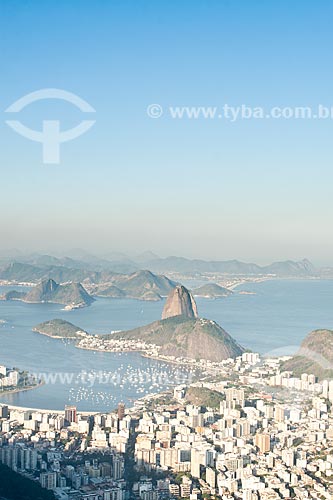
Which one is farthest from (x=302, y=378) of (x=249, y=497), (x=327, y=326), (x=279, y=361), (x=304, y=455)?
(x=327, y=326)

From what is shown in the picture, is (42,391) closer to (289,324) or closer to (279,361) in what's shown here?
(279,361)

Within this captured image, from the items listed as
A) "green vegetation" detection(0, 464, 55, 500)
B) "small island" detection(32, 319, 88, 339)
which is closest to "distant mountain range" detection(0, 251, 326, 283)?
"small island" detection(32, 319, 88, 339)

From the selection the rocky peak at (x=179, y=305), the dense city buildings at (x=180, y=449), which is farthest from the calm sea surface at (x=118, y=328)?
the rocky peak at (x=179, y=305)

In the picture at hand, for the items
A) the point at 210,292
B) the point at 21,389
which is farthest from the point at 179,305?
the point at 210,292

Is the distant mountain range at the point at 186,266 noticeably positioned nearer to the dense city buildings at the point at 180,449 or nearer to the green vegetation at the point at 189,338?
the green vegetation at the point at 189,338

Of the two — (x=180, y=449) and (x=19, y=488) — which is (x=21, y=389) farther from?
(x=19, y=488)

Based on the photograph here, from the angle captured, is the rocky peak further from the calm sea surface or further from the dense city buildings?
the dense city buildings
